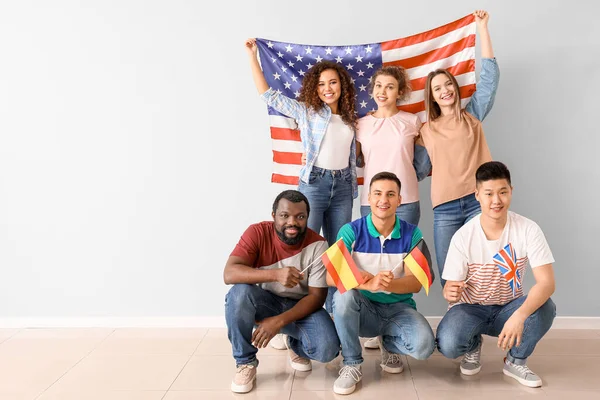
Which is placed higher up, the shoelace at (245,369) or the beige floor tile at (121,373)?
the shoelace at (245,369)

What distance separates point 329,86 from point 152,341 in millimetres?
1759

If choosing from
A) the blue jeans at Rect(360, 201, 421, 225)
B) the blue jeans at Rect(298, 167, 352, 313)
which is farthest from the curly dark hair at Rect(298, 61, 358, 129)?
the blue jeans at Rect(360, 201, 421, 225)

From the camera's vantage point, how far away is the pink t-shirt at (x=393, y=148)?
3.11 meters

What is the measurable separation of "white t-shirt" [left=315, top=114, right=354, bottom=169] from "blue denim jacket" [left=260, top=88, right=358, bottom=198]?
0.07 feet

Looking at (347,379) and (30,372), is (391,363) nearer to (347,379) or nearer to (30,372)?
(347,379)

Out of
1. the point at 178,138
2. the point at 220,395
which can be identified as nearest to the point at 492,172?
the point at 220,395

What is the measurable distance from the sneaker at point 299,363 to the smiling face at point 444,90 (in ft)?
4.96

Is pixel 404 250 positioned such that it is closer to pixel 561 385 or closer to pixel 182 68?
pixel 561 385

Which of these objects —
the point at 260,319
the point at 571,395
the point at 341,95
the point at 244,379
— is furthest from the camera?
the point at 341,95

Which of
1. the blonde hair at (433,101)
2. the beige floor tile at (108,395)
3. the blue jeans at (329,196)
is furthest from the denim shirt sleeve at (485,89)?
the beige floor tile at (108,395)

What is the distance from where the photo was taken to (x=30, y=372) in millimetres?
2934

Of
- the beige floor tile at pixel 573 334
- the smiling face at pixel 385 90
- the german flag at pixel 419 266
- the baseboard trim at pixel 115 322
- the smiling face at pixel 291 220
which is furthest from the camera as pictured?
the baseboard trim at pixel 115 322

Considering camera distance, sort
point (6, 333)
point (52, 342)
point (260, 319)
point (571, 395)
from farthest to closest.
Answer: point (6, 333) → point (52, 342) → point (260, 319) → point (571, 395)

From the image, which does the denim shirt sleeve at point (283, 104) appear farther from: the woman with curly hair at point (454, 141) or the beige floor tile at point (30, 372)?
the beige floor tile at point (30, 372)
